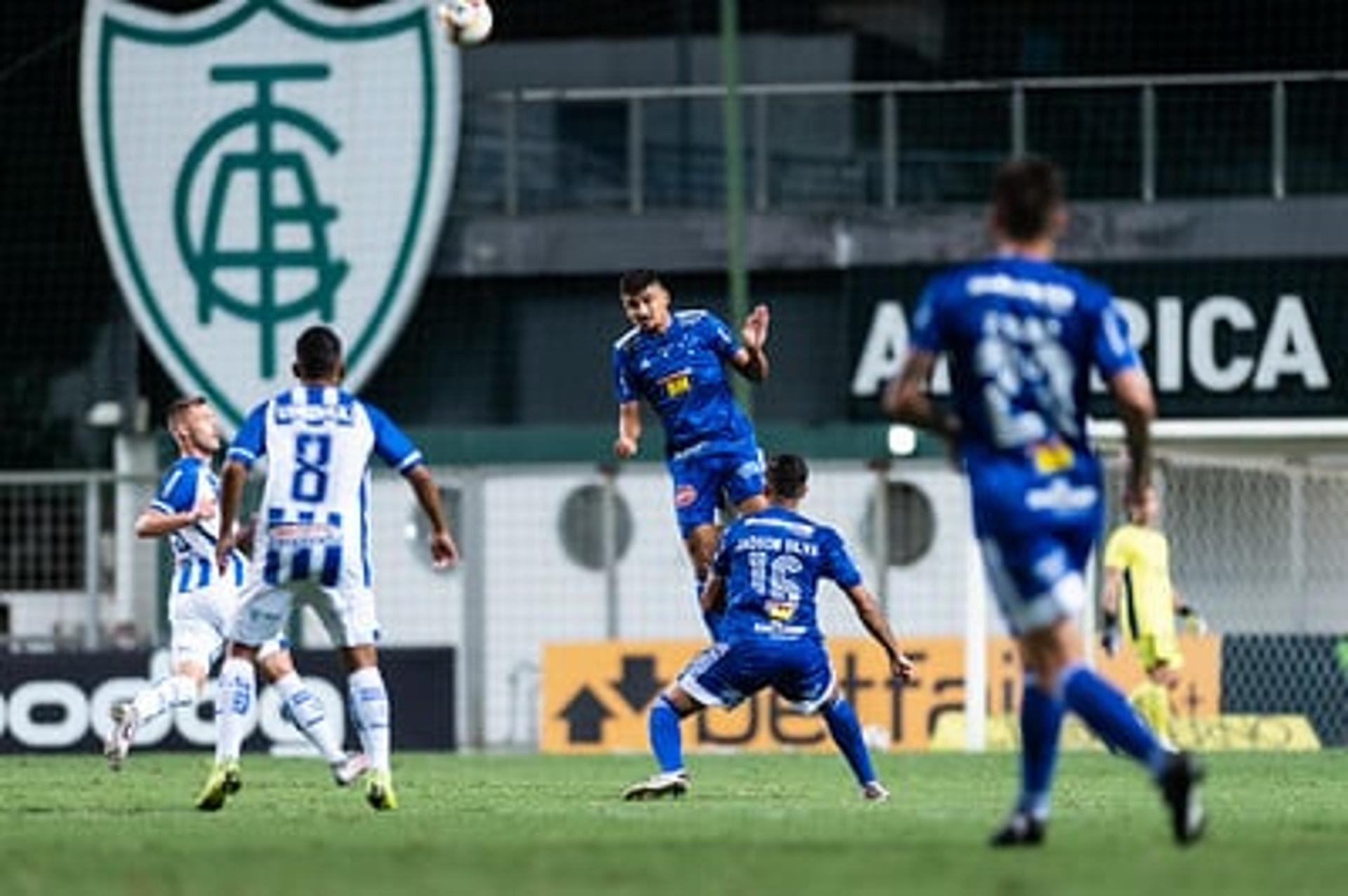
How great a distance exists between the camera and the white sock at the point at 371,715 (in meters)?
17.5

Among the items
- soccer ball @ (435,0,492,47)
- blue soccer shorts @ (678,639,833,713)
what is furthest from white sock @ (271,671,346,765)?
soccer ball @ (435,0,492,47)

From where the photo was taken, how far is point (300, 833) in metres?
15.3

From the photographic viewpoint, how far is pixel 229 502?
17.8 m

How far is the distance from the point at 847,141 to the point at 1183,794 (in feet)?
89.6

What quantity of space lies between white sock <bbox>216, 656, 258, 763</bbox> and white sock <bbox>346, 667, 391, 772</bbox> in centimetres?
63

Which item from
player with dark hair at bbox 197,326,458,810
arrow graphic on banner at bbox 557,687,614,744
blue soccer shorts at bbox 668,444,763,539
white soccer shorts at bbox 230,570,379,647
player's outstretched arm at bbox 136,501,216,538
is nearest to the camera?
player with dark hair at bbox 197,326,458,810

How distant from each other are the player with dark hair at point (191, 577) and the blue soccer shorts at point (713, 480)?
2311 millimetres

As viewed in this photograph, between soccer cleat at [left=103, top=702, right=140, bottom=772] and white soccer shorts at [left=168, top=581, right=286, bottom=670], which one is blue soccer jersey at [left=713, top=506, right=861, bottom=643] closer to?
white soccer shorts at [left=168, top=581, right=286, bottom=670]

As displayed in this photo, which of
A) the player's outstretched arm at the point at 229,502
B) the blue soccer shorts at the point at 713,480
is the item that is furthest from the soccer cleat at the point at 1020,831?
the blue soccer shorts at the point at 713,480

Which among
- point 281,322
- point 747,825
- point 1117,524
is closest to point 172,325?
point 281,322

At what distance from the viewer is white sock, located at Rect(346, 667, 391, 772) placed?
17.5 meters

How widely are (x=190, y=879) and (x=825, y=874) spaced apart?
1.90 metres

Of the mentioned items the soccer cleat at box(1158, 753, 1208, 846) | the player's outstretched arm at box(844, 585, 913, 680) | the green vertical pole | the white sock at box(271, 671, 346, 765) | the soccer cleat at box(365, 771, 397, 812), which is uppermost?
the green vertical pole

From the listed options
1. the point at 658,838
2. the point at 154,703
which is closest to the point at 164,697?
the point at 154,703
